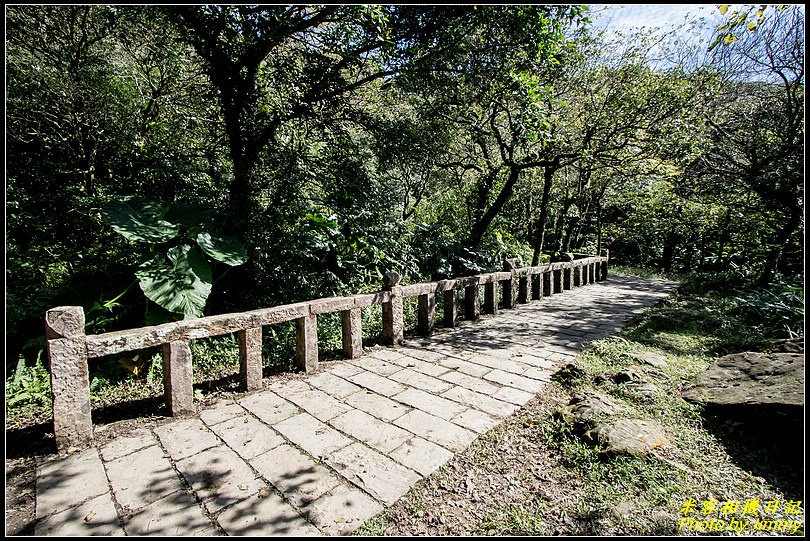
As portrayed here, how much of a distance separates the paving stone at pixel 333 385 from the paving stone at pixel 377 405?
0.10 meters

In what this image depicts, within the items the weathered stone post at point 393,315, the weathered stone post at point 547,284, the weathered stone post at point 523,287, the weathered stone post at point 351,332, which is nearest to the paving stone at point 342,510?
the weathered stone post at point 351,332

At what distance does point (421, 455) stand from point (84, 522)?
6.18 feet

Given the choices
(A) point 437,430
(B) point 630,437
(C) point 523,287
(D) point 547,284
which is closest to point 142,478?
(A) point 437,430

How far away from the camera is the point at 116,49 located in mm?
5812

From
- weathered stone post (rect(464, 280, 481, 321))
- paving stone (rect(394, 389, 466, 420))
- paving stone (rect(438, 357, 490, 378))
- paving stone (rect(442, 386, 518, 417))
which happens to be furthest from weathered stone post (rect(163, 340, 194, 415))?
weathered stone post (rect(464, 280, 481, 321))

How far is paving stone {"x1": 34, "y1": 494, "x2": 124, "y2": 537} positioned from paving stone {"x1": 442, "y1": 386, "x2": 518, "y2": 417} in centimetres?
241

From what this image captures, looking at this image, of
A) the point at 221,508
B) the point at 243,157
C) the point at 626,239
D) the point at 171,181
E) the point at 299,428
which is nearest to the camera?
the point at 221,508

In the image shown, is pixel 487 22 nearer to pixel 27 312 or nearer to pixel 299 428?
pixel 299 428

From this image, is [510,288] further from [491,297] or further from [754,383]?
[754,383]

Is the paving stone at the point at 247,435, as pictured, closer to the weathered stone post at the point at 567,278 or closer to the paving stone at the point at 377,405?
the paving stone at the point at 377,405

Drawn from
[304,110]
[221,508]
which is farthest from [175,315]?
[304,110]

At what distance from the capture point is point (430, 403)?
3.29 meters

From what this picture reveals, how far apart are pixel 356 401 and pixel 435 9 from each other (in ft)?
15.0

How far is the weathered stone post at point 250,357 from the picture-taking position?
138 inches
